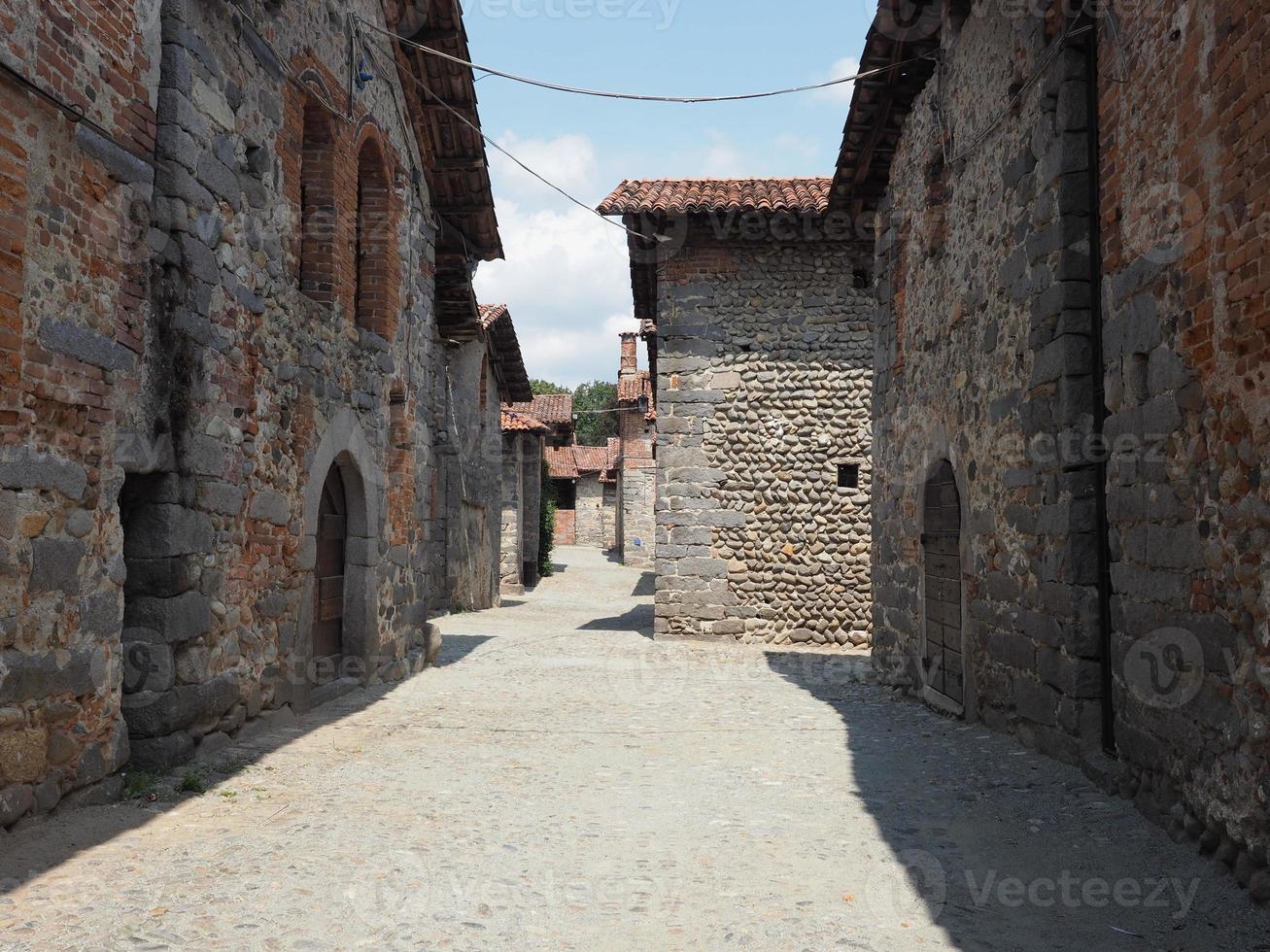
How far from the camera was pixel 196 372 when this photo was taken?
5344 mm

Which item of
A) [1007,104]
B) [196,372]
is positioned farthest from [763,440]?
[196,372]

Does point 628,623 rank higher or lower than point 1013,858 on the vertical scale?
lower

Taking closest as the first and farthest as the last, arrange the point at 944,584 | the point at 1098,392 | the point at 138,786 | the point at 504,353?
1. the point at 138,786
2. the point at 1098,392
3. the point at 944,584
4. the point at 504,353

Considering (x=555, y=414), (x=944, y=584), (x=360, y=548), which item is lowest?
(x=944, y=584)

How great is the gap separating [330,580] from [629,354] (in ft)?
92.6

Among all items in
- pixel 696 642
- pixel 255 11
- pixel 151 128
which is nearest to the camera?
pixel 151 128

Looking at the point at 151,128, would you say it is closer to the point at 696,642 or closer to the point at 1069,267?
the point at 1069,267

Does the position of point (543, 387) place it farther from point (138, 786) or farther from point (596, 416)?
point (138, 786)

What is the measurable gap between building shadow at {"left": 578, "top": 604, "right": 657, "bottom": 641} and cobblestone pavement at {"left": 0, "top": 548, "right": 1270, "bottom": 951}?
7.22 metres

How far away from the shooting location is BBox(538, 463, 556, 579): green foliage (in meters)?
26.1

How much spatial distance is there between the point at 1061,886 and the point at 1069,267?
3237mm

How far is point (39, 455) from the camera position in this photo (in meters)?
4.07

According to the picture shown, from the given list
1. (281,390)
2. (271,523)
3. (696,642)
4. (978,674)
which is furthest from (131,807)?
(696,642)

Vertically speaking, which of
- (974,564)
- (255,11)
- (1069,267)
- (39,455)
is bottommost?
(974,564)
